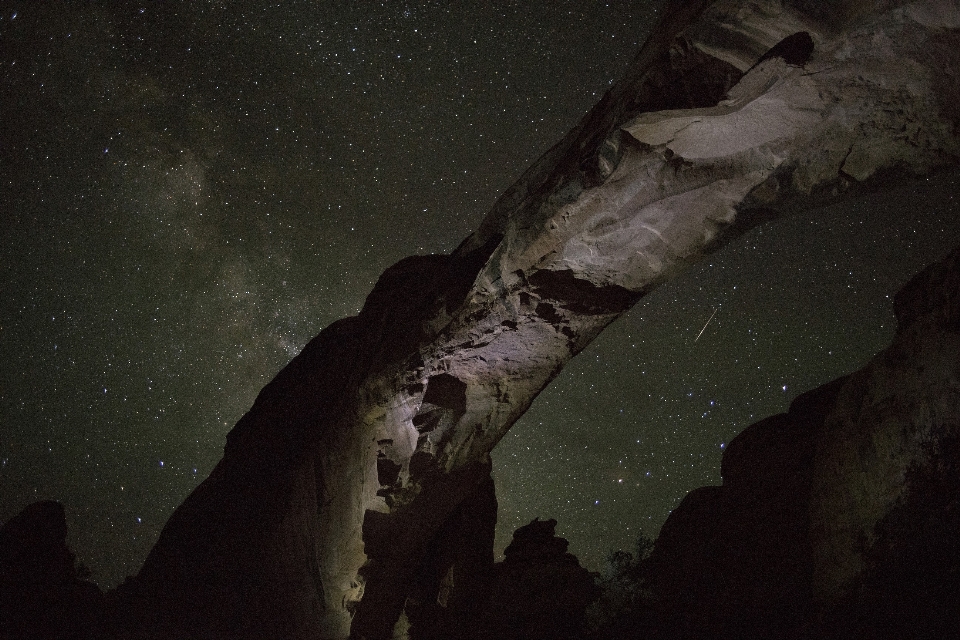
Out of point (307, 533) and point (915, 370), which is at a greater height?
point (307, 533)

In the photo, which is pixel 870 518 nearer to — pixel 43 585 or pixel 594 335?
pixel 594 335

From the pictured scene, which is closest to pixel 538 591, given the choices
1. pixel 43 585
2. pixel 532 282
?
pixel 532 282

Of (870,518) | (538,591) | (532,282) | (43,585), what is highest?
(43,585)

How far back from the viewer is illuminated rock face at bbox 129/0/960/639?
5.16 metres

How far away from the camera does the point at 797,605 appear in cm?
676

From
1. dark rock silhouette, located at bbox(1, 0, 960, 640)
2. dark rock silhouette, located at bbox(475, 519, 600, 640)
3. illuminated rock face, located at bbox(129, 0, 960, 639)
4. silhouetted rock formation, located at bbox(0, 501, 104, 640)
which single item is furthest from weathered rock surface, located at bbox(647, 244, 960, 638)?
silhouetted rock formation, located at bbox(0, 501, 104, 640)

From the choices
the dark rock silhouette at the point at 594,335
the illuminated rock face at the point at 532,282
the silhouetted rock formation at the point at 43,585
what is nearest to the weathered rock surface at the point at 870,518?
the dark rock silhouette at the point at 594,335

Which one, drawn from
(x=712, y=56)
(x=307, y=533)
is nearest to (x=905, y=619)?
(x=712, y=56)

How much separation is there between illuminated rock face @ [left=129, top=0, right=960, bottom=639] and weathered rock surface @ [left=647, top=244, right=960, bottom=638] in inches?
80.6

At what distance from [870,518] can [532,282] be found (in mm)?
4499

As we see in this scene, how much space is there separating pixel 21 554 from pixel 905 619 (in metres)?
14.2

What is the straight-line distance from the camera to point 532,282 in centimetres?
683

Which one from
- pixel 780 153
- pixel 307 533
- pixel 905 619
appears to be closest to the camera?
pixel 905 619

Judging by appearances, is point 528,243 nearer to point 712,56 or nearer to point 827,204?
point 712,56
